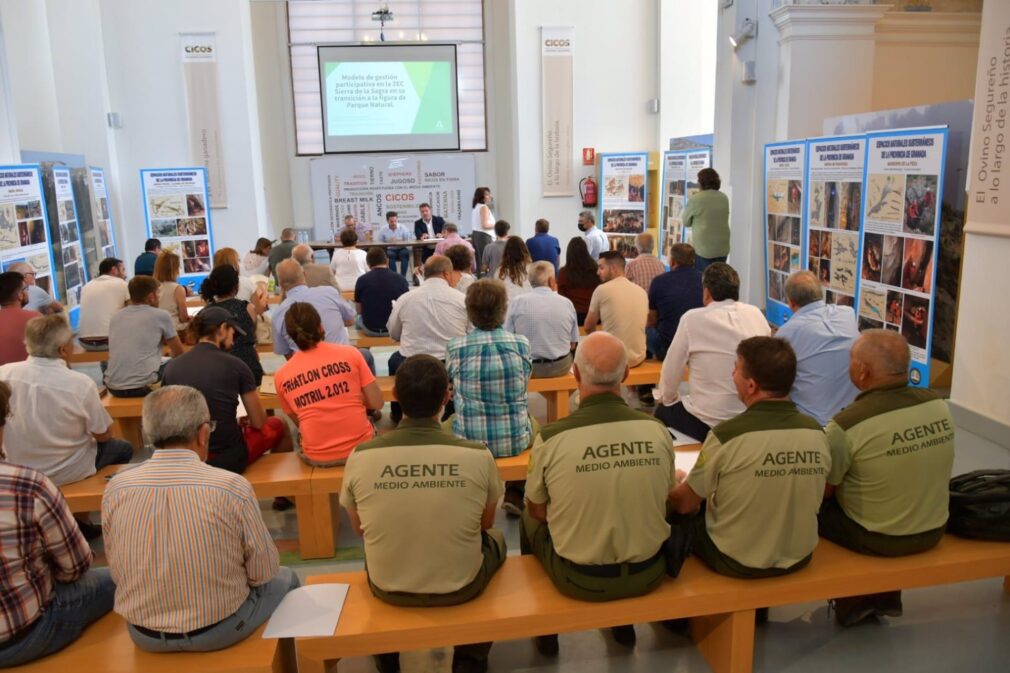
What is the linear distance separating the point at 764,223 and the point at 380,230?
23.9ft

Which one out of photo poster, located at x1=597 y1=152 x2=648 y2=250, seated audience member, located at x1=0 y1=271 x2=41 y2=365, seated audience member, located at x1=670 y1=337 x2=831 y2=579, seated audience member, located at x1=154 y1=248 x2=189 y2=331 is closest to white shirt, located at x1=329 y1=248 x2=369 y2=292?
seated audience member, located at x1=154 y1=248 x2=189 y2=331

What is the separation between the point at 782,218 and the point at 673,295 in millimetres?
2696

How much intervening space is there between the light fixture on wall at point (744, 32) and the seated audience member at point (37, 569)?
738 centimetres

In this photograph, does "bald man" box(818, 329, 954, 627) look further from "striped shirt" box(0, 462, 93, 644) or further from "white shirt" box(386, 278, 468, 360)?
"white shirt" box(386, 278, 468, 360)

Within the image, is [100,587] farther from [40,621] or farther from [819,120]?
[819,120]

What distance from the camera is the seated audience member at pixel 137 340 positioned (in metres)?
4.69

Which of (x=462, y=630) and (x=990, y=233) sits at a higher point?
(x=990, y=233)

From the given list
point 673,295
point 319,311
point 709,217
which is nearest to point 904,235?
point 673,295

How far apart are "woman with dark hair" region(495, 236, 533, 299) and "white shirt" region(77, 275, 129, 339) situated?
2938 millimetres

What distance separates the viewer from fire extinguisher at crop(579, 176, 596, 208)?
12.4 meters

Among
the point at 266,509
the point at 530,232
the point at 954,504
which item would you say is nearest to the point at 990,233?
the point at 954,504

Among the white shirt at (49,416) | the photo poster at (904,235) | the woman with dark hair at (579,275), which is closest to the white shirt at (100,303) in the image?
the white shirt at (49,416)

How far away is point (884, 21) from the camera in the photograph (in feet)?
24.9

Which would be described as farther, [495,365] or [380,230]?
[380,230]
